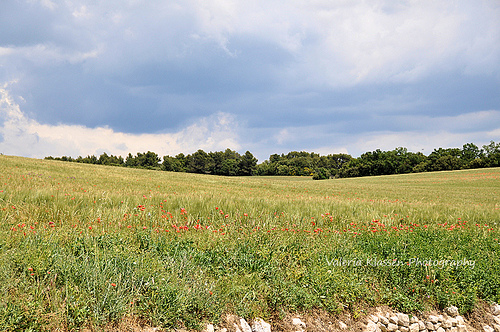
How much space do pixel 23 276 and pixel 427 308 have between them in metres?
5.91

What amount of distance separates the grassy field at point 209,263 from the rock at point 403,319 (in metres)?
0.22

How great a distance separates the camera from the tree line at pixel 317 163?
90.3 meters

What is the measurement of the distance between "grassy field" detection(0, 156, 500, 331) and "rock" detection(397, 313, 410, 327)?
0.71 ft

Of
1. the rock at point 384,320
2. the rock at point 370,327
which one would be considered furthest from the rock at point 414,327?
the rock at point 370,327

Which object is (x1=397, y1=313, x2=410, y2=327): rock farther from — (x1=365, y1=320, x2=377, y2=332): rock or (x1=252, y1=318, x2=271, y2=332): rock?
(x1=252, y1=318, x2=271, y2=332): rock

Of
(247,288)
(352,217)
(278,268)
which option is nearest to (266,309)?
(247,288)

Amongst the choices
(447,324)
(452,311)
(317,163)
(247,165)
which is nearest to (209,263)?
(447,324)

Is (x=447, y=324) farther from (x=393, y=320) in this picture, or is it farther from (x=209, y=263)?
(x=209, y=263)

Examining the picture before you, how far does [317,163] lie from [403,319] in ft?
438

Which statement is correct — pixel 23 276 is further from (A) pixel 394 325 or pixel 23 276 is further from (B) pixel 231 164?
(B) pixel 231 164

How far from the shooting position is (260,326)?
3566 millimetres

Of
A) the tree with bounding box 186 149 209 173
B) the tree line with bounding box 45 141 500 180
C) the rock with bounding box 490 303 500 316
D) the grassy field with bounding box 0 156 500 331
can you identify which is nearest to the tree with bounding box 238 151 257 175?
the tree line with bounding box 45 141 500 180

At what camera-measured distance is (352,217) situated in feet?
28.0

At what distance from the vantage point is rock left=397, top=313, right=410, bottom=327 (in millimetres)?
4332
